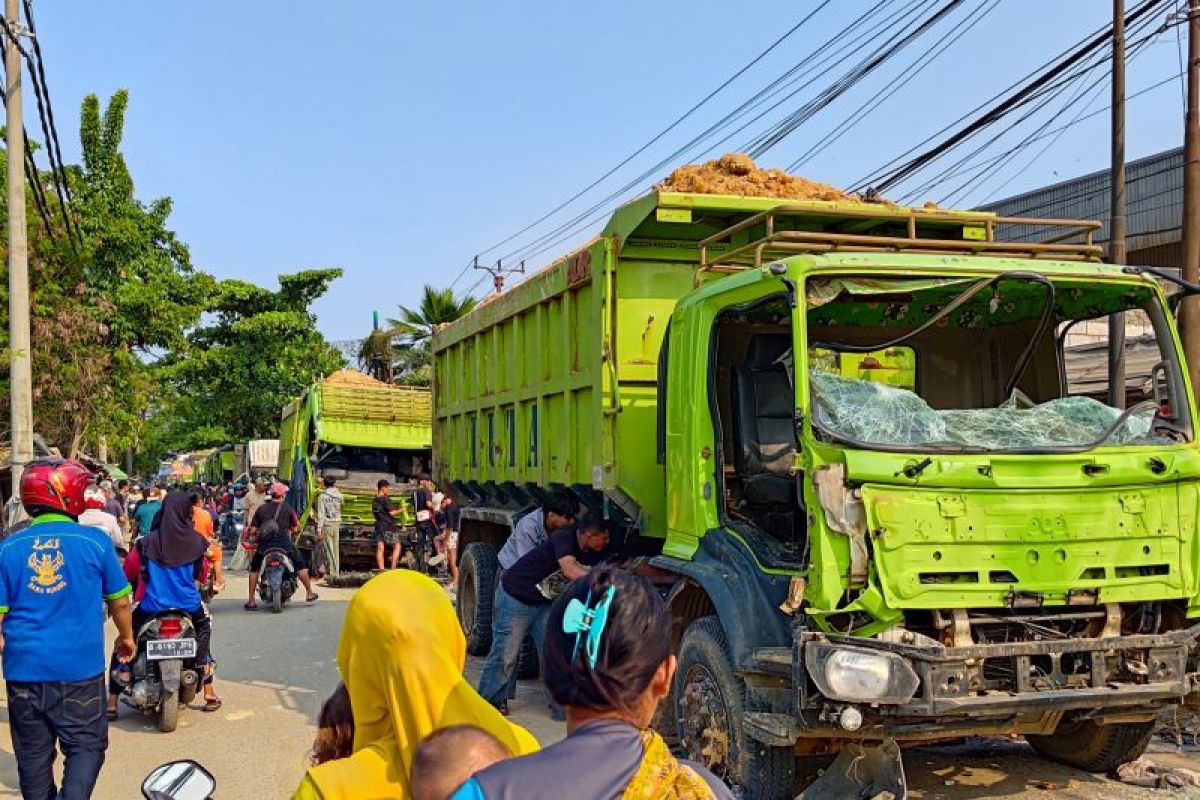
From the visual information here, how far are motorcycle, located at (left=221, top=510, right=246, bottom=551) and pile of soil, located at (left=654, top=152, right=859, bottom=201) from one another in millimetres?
16265

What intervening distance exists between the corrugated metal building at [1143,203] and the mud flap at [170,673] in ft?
50.6

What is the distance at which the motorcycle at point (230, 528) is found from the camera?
21.3 m

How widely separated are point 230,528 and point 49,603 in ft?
61.1

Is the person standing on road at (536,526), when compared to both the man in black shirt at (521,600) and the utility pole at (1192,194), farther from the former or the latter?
the utility pole at (1192,194)

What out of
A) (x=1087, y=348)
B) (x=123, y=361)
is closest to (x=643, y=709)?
(x=1087, y=348)

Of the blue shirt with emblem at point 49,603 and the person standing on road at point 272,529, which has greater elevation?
the blue shirt with emblem at point 49,603

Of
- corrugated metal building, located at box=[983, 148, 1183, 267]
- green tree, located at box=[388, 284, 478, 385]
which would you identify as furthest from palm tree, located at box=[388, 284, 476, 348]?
corrugated metal building, located at box=[983, 148, 1183, 267]

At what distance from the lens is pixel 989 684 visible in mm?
4289

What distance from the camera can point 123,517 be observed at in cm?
1898

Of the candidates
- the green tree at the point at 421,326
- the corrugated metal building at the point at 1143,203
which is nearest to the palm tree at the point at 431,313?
the green tree at the point at 421,326

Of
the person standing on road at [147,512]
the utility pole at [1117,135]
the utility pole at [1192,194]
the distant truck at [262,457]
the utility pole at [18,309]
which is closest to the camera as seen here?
the utility pole at [1192,194]

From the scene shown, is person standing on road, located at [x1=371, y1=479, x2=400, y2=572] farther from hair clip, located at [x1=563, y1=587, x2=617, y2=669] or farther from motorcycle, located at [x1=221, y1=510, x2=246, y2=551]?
hair clip, located at [x1=563, y1=587, x2=617, y2=669]

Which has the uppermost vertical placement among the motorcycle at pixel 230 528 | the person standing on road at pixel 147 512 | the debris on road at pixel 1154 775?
the person standing on road at pixel 147 512

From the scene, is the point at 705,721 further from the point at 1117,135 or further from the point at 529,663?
the point at 1117,135
